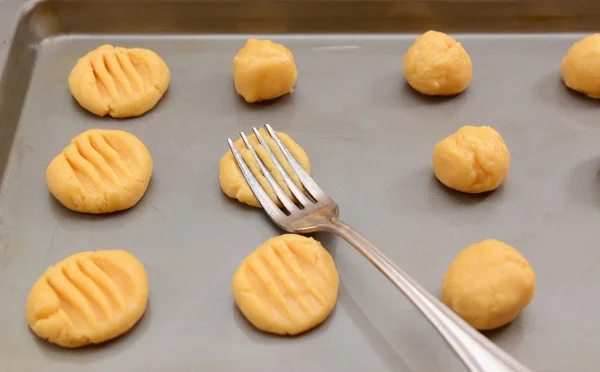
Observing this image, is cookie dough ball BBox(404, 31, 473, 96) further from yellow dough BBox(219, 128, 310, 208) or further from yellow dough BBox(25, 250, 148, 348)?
yellow dough BBox(25, 250, 148, 348)

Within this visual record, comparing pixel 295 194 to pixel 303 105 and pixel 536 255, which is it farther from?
pixel 536 255

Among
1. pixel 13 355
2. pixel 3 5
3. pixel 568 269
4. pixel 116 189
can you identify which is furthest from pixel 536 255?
pixel 3 5

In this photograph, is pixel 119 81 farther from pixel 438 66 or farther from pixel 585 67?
pixel 585 67

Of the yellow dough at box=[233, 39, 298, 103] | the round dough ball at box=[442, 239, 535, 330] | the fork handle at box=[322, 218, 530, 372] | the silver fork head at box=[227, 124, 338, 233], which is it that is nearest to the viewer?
the fork handle at box=[322, 218, 530, 372]

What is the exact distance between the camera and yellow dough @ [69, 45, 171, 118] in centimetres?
203

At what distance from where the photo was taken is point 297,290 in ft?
5.11

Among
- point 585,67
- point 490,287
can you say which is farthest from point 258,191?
point 585,67

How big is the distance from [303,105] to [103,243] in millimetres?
781

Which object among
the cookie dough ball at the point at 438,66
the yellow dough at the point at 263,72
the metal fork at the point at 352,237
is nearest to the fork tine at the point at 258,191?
the metal fork at the point at 352,237

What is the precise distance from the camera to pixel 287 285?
1564mm

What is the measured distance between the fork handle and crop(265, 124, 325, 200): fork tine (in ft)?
1.04

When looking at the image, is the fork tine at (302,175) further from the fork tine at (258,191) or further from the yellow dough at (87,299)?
the yellow dough at (87,299)

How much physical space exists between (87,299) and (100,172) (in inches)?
16.3

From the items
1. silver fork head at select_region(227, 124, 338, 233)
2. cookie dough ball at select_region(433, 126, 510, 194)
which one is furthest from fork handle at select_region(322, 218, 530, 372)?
cookie dough ball at select_region(433, 126, 510, 194)
